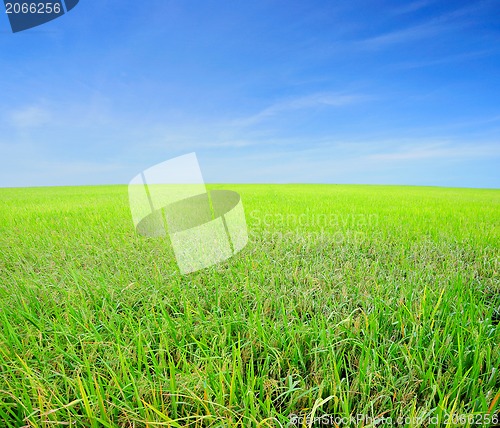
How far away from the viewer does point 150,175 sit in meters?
3.53

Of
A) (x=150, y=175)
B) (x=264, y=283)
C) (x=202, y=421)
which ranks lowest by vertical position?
(x=202, y=421)

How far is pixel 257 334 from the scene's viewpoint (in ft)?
5.28

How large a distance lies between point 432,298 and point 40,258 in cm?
377

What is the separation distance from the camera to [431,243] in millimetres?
3475

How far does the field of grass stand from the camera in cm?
117

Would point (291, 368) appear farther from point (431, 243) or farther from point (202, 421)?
point (431, 243)

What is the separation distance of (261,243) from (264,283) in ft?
3.97

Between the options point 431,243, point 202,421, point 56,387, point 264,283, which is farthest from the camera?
point 431,243

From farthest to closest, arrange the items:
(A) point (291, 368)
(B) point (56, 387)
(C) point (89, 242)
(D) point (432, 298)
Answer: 1. (C) point (89, 242)
2. (D) point (432, 298)
3. (A) point (291, 368)
4. (B) point (56, 387)

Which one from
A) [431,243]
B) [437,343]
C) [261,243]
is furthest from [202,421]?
[431,243]

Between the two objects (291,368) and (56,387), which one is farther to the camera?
(291,368)

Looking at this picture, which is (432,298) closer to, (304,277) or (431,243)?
(304,277)

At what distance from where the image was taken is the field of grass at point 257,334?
117 centimetres

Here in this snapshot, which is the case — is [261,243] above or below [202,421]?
above
